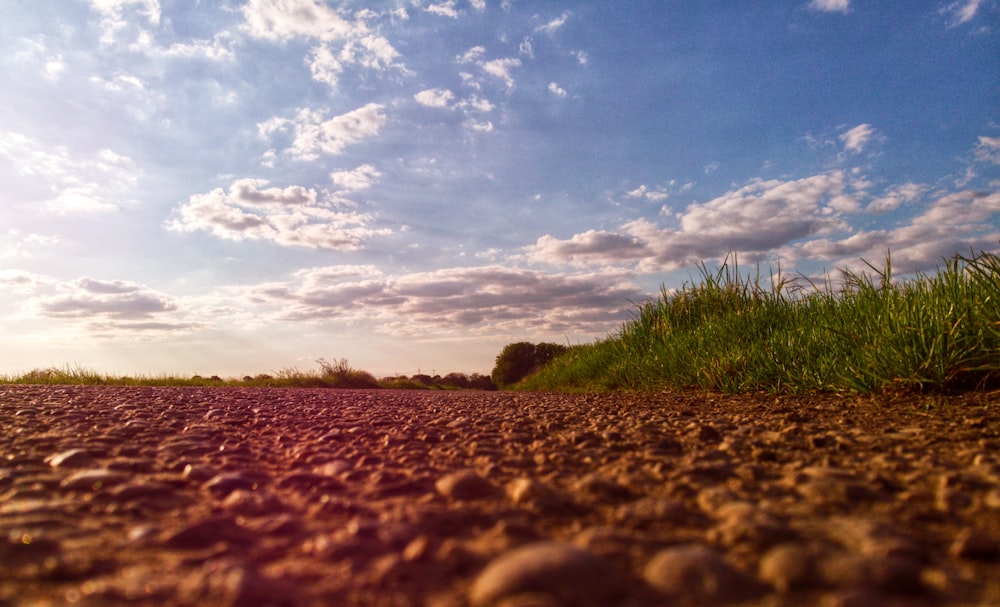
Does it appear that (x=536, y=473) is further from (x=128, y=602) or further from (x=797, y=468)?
(x=128, y=602)

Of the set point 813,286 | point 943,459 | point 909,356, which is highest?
point 813,286

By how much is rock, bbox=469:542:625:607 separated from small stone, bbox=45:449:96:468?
1.77 meters

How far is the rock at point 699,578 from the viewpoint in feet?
3.42

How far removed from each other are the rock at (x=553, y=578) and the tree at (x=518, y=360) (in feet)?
72.5

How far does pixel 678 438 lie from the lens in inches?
104

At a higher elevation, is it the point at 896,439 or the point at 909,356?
the point at 909,356

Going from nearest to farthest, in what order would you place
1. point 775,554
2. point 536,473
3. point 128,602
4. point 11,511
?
1. point 128,602
2. point 775,554
3. point 11,511
4. point 536,473

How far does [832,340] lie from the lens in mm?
4848

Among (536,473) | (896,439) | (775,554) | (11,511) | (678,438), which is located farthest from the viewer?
(678,438)

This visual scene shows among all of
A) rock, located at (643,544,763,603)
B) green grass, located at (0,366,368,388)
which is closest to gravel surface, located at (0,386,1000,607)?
rock, located at (643,544,763,603)

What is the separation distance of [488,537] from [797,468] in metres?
1.21

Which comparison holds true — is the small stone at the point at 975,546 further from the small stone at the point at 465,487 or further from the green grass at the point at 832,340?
the green grass at the point at 832,340

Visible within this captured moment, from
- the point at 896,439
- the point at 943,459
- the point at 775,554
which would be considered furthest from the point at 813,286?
the point at 775,554

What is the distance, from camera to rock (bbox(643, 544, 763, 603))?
→ 3.42ft
